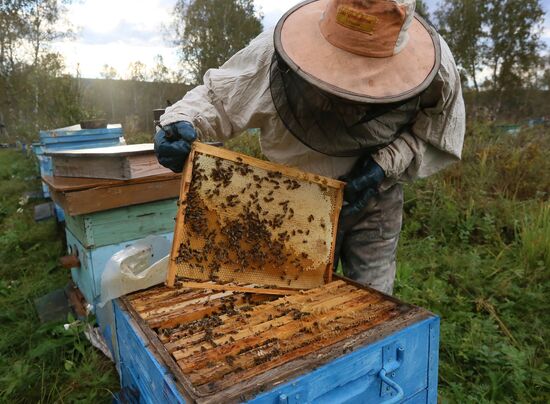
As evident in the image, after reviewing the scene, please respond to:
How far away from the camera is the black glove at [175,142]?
1.51 metres

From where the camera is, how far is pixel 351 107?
55.4 inches

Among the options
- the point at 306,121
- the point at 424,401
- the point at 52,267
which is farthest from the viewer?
the point at 52,267

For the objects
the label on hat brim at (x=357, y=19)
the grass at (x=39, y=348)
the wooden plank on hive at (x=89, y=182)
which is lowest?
the grass at (x=39, y=348)

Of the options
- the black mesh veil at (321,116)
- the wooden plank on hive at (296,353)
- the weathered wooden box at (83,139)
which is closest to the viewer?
the wooden plank on hive at (296,353)

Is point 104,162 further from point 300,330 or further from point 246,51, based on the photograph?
point 300,330

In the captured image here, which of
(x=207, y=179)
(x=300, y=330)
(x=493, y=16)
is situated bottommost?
(x=300, y=330)

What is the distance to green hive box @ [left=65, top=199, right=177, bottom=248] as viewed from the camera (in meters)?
2.35

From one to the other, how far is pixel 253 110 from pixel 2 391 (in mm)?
1960

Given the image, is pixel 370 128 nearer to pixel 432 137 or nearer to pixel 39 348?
pixel 432 137

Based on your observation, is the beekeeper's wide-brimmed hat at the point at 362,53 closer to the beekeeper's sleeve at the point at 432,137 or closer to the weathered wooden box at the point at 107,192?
the beekeeper's sleeve at the point at 432,137

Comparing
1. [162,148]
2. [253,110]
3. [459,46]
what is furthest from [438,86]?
[459,46]

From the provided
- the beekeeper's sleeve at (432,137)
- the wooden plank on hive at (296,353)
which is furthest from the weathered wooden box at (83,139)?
the wooden plank on hive at (296,353)

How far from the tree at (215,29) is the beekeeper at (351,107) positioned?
2277 centimetres

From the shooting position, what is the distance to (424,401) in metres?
1.43
